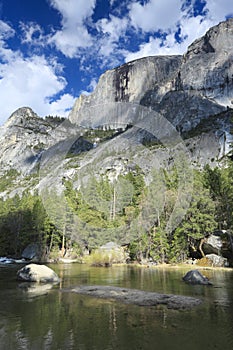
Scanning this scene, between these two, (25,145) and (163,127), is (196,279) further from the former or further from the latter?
(25,145)

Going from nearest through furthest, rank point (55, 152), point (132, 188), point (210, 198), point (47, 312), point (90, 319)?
point (90, 319) → point (47, 312) → point (210, 198) → point (132, 188) → point (55, 152)

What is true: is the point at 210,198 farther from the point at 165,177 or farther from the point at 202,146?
the point at 202,146

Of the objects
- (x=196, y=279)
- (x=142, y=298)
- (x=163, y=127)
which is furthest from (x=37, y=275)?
(x=163, y=127)

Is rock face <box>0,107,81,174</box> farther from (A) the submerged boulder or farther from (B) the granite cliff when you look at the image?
(A) the submerged boulder

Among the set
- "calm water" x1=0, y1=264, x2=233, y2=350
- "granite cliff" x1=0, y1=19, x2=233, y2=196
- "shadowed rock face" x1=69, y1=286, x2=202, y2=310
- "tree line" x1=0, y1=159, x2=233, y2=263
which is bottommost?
"calm water" x1=0, y1=264, x2=233, y2=350

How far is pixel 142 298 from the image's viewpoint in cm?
1519

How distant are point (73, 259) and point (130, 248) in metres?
11.0

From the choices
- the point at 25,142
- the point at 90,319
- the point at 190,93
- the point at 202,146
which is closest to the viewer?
the point at 90,319

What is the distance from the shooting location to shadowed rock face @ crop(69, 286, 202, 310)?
45.5ft

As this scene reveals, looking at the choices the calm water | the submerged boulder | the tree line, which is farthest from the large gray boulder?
the tree line

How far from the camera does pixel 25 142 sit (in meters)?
184

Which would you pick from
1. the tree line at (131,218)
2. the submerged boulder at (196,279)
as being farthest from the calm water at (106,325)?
the tree line at (131,218)

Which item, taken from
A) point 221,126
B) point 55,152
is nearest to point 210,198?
point 221,126

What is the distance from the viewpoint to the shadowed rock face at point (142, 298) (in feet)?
45.5
